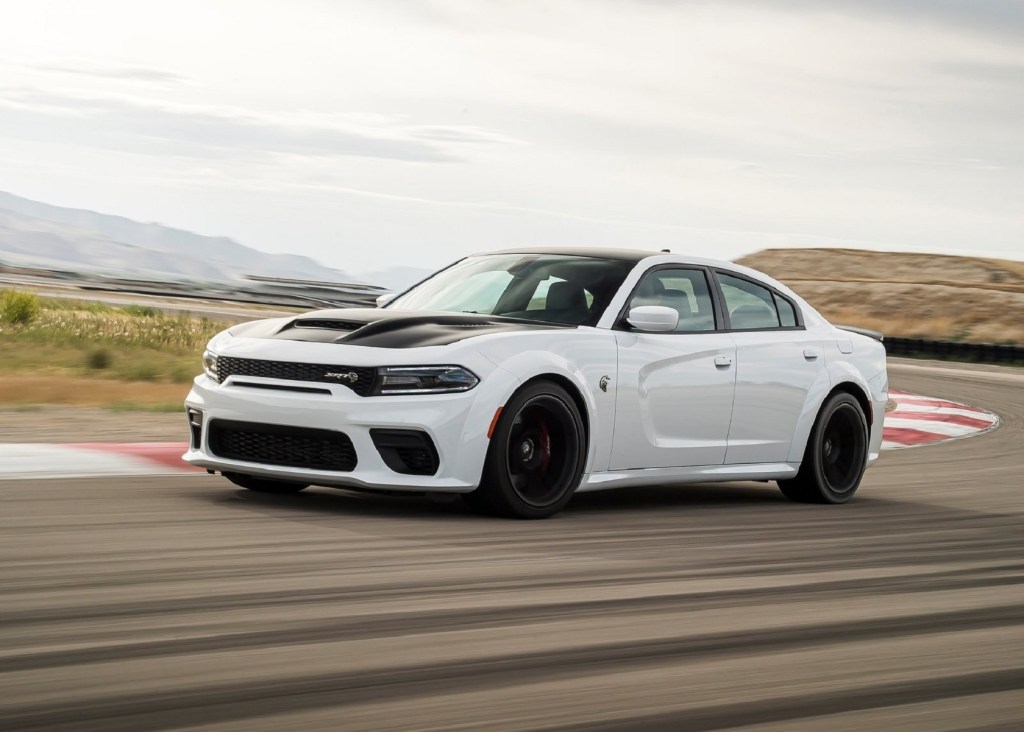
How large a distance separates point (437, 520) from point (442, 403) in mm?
596

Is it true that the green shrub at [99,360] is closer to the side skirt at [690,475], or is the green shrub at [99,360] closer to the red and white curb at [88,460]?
the red and white curb at [88,460]

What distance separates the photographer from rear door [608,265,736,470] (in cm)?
768

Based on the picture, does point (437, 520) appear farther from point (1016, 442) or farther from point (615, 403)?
point (1016, 442)

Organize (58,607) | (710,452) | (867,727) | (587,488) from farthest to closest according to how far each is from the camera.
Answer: (710,452) < (587,488) < (58,607) < (867,727)

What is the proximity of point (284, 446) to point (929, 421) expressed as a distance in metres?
11.3

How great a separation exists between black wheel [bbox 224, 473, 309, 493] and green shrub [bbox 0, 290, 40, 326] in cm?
2278

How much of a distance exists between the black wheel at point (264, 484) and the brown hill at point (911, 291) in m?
49.4

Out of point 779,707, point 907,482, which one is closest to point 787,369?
point 907,482

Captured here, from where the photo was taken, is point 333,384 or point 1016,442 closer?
point 333,384

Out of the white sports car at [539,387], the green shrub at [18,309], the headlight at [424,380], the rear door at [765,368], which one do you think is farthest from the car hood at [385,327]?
the green shrub at [18,309]

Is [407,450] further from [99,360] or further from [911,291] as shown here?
[911,291]

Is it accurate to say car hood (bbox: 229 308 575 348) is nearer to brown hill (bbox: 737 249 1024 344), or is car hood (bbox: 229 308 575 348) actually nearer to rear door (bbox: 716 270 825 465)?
rear door (bbox: 716 270 825 465)

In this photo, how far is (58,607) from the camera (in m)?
4.61

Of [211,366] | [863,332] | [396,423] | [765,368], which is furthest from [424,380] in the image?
[863,332]
